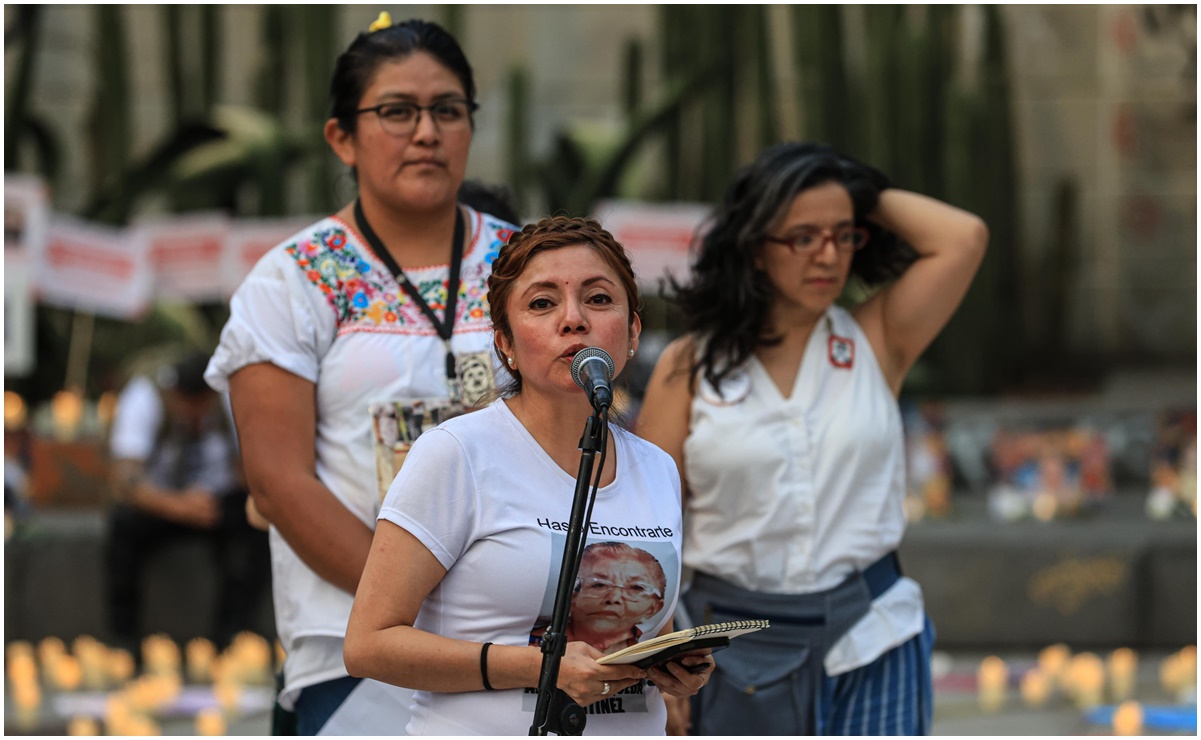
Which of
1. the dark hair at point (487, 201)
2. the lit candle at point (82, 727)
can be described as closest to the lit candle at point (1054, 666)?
the lit candle at point (82, 727)

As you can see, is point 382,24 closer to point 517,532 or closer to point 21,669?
point 517,532

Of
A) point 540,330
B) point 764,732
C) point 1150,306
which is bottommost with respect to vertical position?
point 764,732

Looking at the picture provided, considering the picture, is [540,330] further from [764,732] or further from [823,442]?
[764,732]

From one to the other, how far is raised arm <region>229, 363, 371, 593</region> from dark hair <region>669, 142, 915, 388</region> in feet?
2.71

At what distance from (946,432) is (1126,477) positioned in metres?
0.99

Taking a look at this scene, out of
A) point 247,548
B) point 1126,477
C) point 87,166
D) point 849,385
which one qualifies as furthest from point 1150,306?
point 849,385

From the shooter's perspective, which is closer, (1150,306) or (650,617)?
(650,617)

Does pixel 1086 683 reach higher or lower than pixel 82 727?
higher

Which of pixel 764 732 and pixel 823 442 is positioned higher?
pixel 823 442

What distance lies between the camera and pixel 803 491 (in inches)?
115

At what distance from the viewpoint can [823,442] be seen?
2.95 m

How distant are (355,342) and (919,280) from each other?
117cm

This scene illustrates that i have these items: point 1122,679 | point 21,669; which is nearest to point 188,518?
point 21,669

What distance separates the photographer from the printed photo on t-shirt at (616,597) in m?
2.01
